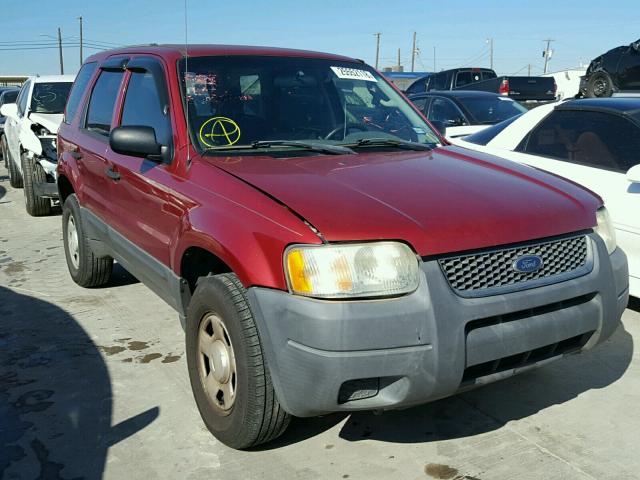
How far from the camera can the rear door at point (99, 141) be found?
4.62m

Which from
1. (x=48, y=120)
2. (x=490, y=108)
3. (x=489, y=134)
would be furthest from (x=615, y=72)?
(x=48, y=120)

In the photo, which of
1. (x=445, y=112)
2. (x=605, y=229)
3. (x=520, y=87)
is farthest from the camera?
(x=520, y=87)

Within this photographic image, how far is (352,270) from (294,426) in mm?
1147

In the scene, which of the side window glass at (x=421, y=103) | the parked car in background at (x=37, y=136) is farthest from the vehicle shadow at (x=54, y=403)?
the side window glass at (x=421, y=103)

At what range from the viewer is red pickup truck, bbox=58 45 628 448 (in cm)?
261

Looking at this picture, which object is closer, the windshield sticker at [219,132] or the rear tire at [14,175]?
the windshield sticker at [219,132]

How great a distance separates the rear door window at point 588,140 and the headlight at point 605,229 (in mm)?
1714

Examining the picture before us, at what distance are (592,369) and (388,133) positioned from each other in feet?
5.84

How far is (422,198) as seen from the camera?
9.68 feet

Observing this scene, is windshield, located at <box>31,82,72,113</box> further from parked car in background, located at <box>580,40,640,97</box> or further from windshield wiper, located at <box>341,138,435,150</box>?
parked car in background, located at <box>580,40,640,97</box>

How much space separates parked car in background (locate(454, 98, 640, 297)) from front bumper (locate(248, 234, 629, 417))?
82.0 inches

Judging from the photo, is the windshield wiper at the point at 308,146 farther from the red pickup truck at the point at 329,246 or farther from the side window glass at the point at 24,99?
the side window glass at the point at 24,99

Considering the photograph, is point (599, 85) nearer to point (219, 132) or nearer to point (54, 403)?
point (219, 132)

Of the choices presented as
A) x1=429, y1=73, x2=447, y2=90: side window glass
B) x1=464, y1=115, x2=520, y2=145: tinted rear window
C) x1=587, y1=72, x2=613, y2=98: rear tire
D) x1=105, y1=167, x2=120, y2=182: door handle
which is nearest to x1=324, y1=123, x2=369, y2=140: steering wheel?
x1=105, y1=167, x2=120, y2=182: door handle
